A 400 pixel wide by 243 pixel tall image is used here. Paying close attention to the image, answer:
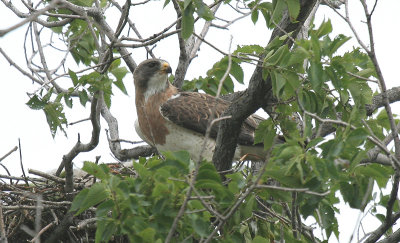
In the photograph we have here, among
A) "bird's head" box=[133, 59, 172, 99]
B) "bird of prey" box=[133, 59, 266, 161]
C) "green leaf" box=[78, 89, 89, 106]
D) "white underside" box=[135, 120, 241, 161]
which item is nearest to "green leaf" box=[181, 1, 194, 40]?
"green leaf" box=[78, 89, 89, 106]

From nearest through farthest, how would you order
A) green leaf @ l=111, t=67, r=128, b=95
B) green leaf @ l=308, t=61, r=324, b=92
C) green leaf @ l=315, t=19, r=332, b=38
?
green leaf @ l=308, t=61, r=324, b=92 → green leaf @ l=315, t=19, r=332, b=38 → green leaf @ l=111, t=67, r=128, b=95

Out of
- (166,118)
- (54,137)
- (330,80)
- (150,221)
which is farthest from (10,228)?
(330,80)

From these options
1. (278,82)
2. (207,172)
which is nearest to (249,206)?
(207,172)

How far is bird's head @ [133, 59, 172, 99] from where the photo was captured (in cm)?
678

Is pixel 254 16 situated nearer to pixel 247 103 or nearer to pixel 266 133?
pixel 247 103

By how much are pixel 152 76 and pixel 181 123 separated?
0.71 metres

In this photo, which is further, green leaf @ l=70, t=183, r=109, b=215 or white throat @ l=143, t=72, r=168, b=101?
white throat @ l=143, t=72, r=168, b=101

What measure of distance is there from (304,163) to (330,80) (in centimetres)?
63

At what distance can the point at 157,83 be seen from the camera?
6.80 m

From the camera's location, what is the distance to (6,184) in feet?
18.6

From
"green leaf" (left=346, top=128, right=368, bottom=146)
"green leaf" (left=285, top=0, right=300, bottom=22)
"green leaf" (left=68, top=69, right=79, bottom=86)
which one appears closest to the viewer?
"green leaf" (left=346, top=128, right=368, bottom=146)

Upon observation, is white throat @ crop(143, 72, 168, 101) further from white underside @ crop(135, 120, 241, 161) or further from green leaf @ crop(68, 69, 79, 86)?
green leaf @ crop(68, 69, 79, 86)

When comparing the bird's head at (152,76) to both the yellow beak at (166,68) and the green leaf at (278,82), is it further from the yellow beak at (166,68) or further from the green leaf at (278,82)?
the green leaf at (278,82)

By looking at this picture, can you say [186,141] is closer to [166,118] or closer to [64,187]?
[166,118]
